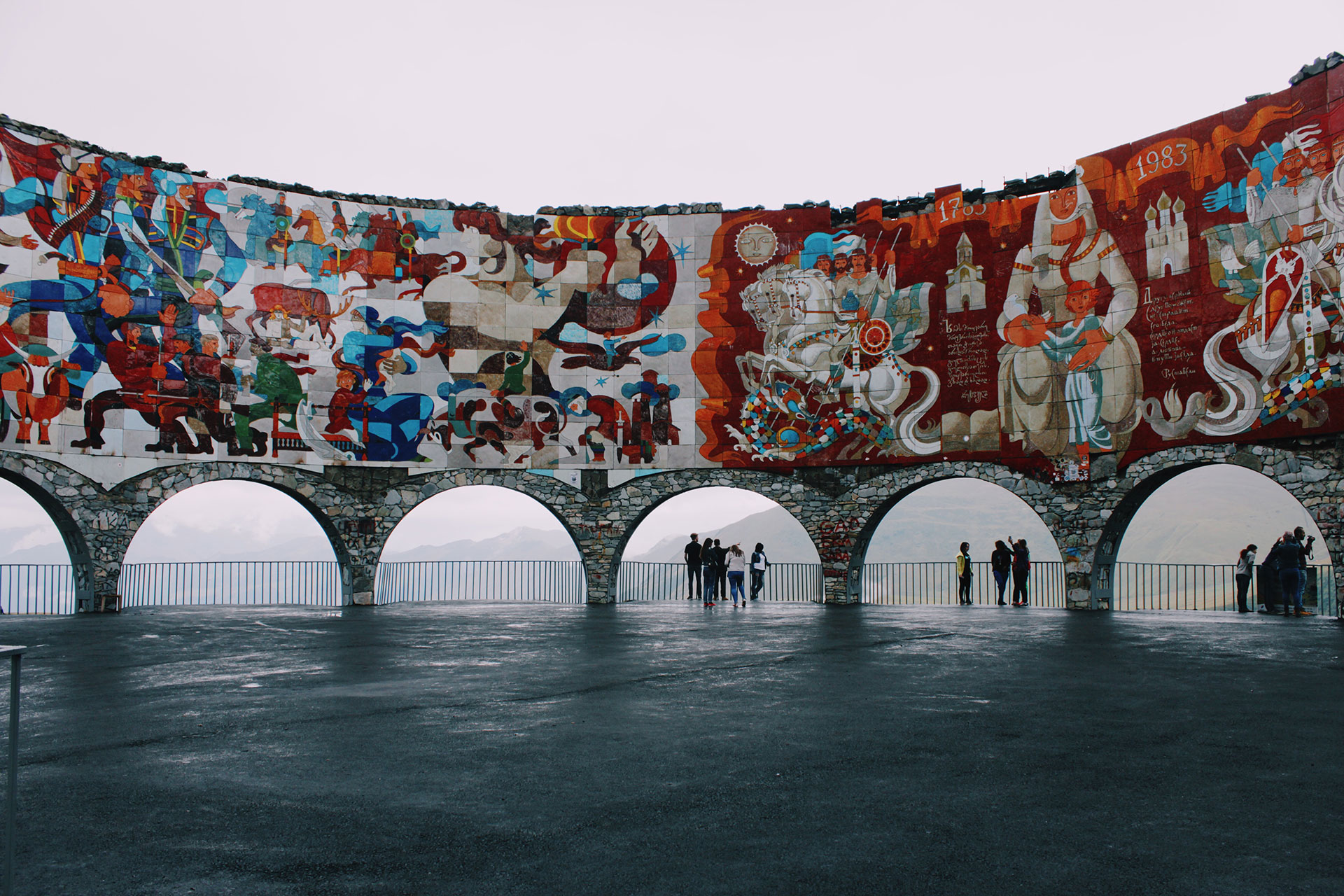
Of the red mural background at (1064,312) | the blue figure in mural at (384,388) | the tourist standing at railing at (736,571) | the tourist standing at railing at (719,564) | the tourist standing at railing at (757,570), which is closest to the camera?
the red mural background at (1064,312)

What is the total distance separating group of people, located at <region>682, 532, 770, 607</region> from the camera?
23625 mm

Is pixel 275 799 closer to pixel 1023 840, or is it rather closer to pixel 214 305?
pixel 1023 840

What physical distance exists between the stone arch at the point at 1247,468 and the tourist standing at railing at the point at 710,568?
368 inches

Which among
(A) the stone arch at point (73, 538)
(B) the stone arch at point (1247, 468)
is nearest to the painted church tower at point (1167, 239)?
(B) the stone arch at point (1247, 468)

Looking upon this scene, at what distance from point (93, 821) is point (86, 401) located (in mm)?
20224

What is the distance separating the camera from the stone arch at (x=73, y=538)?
70.5 feet

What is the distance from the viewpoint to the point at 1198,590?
84688 mm

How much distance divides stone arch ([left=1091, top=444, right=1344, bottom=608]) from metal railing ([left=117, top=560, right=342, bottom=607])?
19.7 metres

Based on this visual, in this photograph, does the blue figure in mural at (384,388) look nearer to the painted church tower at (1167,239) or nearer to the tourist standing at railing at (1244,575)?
the painted church tower at (1167,239)

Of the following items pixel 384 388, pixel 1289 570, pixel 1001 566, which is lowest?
pixel 1001 566

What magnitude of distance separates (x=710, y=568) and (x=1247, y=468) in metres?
12.8

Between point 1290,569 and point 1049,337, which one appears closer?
point 1290,569

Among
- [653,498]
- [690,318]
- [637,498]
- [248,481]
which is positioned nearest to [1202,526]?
[690,318]

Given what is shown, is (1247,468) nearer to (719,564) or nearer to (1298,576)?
(1298,576)
